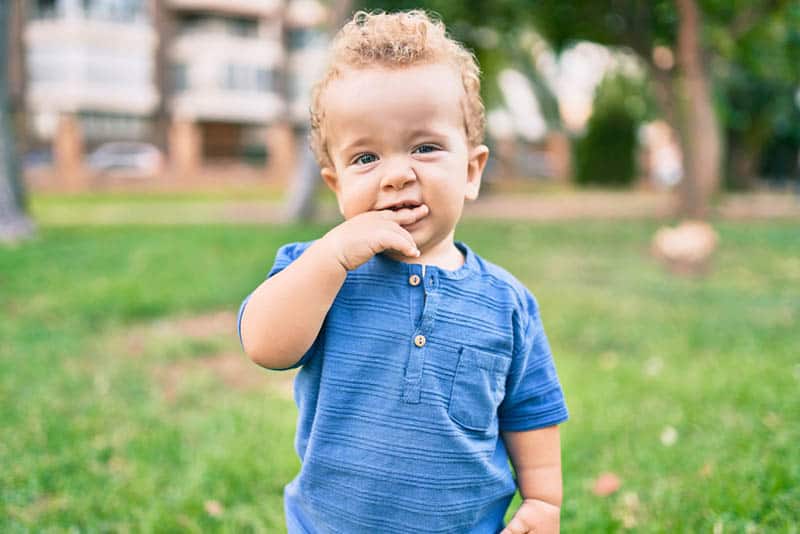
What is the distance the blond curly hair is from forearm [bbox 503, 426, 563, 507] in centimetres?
64

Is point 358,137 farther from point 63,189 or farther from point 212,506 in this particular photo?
point 63,189

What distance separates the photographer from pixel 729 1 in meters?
10.8

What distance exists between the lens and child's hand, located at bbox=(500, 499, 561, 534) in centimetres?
146

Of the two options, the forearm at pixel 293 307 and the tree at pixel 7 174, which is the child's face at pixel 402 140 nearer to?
the forearm at pixel 293 307

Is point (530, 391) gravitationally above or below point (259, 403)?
above

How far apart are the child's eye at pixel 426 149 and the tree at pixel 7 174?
8.21 metres

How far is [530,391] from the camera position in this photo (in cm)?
150

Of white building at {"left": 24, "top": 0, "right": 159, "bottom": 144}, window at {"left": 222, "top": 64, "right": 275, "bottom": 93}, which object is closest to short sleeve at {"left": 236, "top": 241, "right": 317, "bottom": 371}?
white building at {"left": 24, "top": 0, "right": 159, "bottom": 144}

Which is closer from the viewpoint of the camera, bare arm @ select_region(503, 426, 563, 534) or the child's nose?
the child's nose

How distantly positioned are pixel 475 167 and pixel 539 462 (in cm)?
65

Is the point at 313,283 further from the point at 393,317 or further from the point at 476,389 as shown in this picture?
the point at 476,389

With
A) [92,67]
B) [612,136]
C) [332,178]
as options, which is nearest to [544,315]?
[332,178]

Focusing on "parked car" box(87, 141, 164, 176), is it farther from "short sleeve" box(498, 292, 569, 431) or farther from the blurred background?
"short sleeve" box(498, 292, 569, 431)

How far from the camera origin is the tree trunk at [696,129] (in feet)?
32.9
